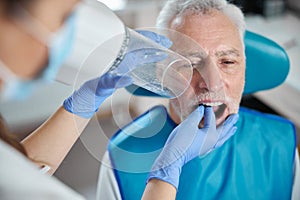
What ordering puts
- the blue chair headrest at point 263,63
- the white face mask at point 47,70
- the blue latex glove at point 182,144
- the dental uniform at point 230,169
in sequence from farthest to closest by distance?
the blue chair headrest at point 263,63 < the dental uniform at point 230,169 < the blue latex glove at point 182,144 < the white face mask at point 47,70

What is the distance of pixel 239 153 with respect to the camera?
133 centimetres

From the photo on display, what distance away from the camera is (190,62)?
1076 millimetres

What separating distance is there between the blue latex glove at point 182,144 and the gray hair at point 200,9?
29 cm

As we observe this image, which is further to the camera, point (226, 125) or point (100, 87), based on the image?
point (226, 125)

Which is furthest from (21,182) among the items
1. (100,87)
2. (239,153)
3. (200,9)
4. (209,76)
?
(239,153)

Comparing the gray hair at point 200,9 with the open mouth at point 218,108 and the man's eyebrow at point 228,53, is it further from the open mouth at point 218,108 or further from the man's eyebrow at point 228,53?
the open mouth at point 218,108

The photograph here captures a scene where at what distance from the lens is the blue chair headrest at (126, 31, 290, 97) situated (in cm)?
137

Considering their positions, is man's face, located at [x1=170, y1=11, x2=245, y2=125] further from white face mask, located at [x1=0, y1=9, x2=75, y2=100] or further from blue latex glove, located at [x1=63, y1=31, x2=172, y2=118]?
white face mask, located at [x1=0, y1=9, x2=75, y2=100]

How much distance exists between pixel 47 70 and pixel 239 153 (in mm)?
872

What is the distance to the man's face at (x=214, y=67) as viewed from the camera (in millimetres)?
1079

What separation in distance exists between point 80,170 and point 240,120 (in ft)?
4.63

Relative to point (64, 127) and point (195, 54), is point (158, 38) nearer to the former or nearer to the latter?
point (195, 54)

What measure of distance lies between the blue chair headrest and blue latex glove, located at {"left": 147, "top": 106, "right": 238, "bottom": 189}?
1.25 ft

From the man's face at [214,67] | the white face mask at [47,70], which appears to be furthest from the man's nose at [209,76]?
the white face mask at [47,70]
